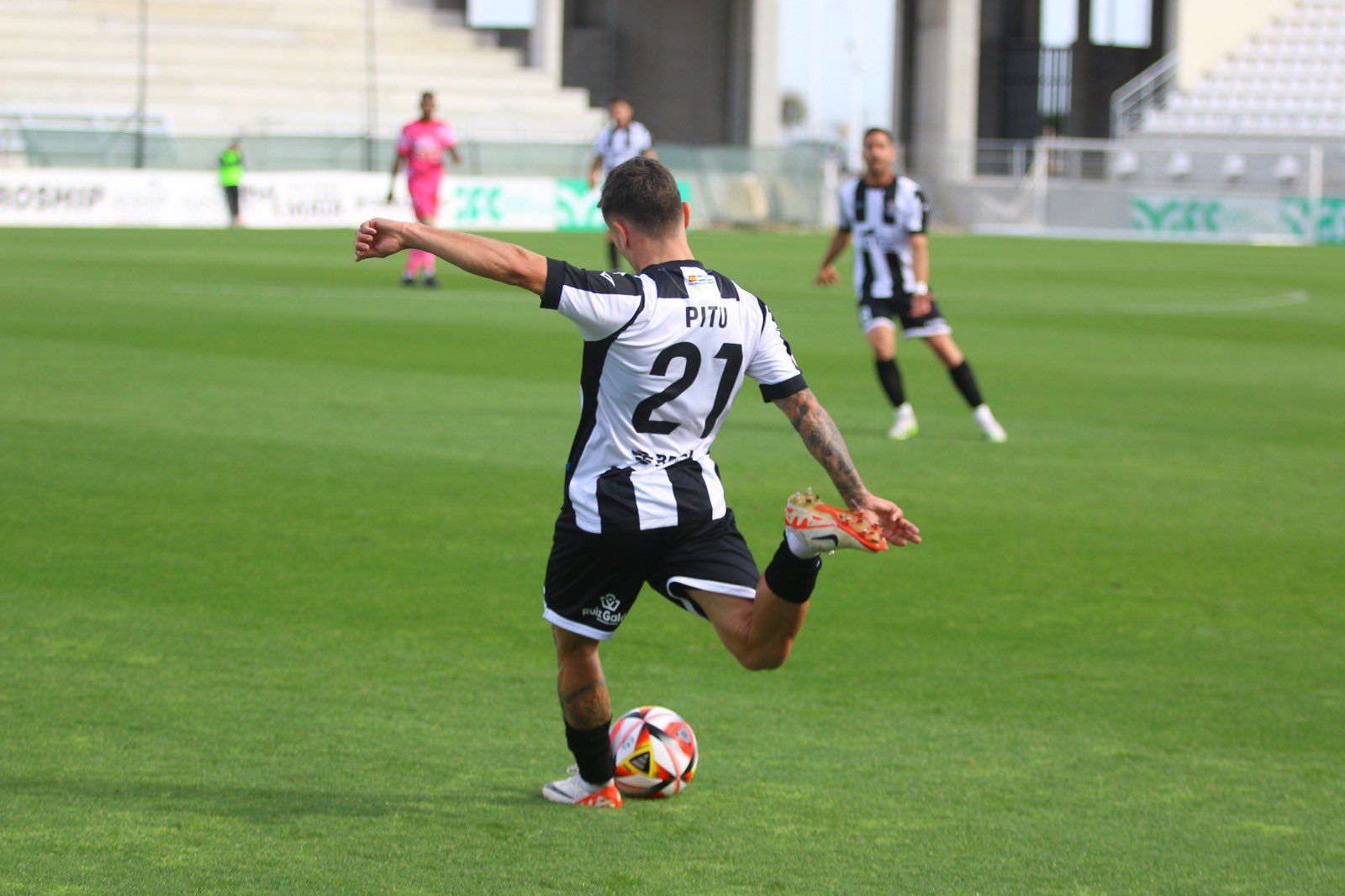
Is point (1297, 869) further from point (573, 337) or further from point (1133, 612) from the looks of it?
point (573, 337)

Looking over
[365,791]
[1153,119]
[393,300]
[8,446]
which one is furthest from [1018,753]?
[1153,119]

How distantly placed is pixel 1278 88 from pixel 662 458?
45535 millimetres

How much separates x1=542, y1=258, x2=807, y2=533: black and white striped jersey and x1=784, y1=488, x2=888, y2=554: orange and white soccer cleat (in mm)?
406

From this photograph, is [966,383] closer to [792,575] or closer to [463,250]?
[792,575]

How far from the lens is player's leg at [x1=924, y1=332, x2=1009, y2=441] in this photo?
1072 cm

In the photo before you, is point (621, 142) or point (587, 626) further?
point (621, 142)

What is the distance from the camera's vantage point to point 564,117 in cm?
4525

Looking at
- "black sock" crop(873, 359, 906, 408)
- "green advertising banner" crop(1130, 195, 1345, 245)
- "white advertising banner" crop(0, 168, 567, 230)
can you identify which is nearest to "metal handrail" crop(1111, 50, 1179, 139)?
"green advertising banner" crop(1130, 195, 1345, 245)

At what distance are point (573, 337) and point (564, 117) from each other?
3023 cm

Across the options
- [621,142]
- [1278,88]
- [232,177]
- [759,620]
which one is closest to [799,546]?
[759,620]

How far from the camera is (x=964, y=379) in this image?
35.4 ft

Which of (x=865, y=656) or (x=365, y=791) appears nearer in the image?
(x=365, y=791)

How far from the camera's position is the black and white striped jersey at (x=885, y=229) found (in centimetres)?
1076

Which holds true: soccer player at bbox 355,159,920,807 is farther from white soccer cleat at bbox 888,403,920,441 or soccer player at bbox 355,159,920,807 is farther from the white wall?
the white wall
